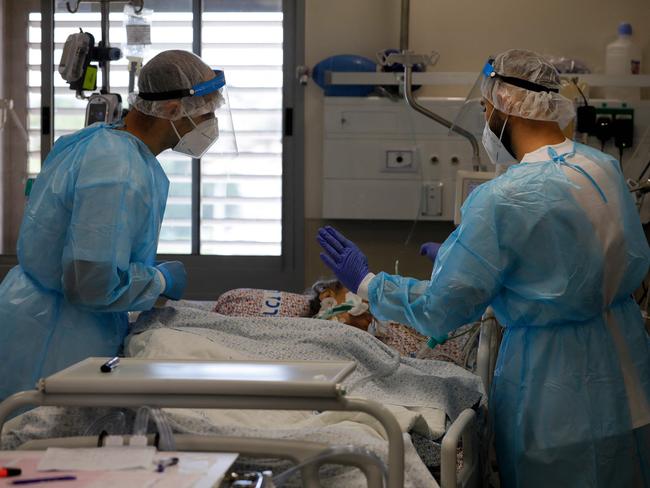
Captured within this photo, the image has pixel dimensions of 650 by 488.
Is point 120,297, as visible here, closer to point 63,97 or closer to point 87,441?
point 87,441

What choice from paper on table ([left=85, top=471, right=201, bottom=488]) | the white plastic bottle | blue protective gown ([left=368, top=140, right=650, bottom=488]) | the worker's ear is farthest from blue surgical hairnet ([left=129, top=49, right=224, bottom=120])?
the white plastic bottle

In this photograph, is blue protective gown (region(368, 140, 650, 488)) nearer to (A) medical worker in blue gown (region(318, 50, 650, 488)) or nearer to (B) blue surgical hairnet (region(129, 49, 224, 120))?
(A) medical worker in blue gown (region(318, 50, 650, 488))

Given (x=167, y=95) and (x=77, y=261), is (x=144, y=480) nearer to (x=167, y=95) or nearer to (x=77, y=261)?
(x=77, y=261)

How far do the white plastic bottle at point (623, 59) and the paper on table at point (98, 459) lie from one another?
310cm

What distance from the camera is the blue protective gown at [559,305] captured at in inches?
81.7

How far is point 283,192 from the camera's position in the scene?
4.28m

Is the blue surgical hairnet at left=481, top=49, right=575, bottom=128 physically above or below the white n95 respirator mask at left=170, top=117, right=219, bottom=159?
above

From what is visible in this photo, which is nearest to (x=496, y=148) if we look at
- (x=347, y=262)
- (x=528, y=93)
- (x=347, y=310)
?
(x=528, y=93)

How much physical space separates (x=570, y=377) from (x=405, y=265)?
2183mm

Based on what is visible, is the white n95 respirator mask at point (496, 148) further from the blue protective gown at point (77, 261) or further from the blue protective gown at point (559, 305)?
the blue protective gown at point (77, 261)

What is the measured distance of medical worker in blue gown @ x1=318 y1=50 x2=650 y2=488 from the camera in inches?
81.7

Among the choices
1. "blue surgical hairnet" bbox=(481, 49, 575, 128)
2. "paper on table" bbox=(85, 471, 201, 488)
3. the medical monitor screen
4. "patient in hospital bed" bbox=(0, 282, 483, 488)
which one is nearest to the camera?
"paper on table" bbox=(85, 471, 201, 488)

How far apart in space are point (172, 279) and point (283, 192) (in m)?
1.88

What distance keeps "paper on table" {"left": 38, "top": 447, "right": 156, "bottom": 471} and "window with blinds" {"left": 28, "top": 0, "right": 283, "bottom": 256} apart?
9.40 ft
